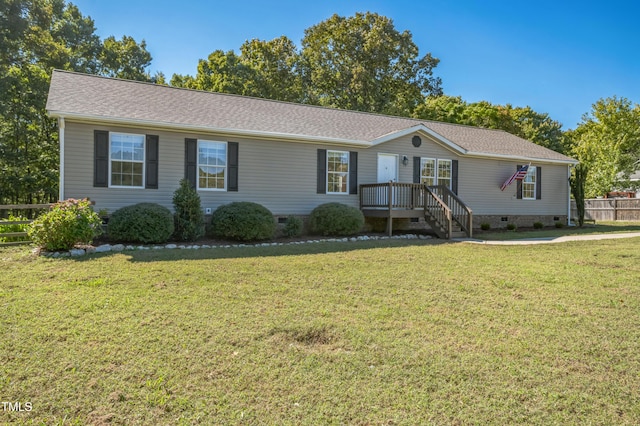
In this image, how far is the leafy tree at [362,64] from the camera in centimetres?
2806

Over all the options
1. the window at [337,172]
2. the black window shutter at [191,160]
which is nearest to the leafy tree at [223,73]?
the window at [337,172]

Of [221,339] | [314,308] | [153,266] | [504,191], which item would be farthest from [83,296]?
[504,191]

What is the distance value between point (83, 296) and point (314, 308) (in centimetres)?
285

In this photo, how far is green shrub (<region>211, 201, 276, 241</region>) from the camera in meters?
10.8

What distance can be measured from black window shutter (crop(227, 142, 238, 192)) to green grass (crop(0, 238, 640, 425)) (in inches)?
211

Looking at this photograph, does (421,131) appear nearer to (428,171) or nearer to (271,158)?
(428,171)

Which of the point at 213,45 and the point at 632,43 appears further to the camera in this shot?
the point at 213,45

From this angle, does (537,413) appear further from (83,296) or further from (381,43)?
(381,43)

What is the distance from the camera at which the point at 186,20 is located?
45.5 feet

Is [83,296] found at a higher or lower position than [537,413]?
higher

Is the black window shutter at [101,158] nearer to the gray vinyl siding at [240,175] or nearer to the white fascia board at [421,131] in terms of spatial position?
the gray vinyl siding at [240,175]

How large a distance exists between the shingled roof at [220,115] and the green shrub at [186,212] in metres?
1.86

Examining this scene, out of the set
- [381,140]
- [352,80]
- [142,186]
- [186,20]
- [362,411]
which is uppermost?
[352,80]

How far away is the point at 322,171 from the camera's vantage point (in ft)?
44.2
